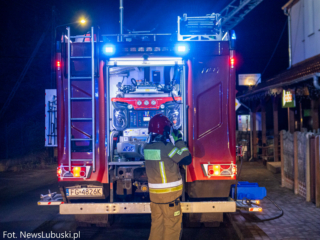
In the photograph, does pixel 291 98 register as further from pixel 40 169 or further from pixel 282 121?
pixel 282 121

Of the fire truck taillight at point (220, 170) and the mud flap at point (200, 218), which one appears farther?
the mud flap at point (200, 218)

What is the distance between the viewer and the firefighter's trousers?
3.39m

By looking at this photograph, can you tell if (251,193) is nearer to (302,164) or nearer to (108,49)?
(302,164)

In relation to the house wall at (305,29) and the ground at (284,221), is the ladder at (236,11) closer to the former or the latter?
the house wall at (305,29)

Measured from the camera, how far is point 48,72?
1748 cm

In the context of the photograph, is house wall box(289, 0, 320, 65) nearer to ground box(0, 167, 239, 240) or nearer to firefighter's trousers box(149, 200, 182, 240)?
ground box(0, 167, 239, 240)

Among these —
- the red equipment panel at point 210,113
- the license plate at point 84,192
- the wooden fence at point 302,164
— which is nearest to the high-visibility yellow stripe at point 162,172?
the red equipment panel at point 210,113

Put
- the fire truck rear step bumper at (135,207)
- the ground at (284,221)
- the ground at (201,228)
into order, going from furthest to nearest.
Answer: the ground at (201,228)
the ground at (284,221)
the fire truck rear step bumper at (135,207)

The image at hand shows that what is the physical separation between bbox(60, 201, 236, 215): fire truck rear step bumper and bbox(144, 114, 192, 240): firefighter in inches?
11.7

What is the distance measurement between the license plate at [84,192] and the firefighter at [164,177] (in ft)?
3.44

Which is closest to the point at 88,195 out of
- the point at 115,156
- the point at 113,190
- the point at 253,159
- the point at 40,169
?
the point at 113,190

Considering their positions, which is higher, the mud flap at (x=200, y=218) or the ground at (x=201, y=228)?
the mud flap at (x=200, y=218)

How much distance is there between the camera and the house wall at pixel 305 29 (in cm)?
1009

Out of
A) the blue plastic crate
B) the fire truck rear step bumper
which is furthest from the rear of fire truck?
the blue plastic crate
